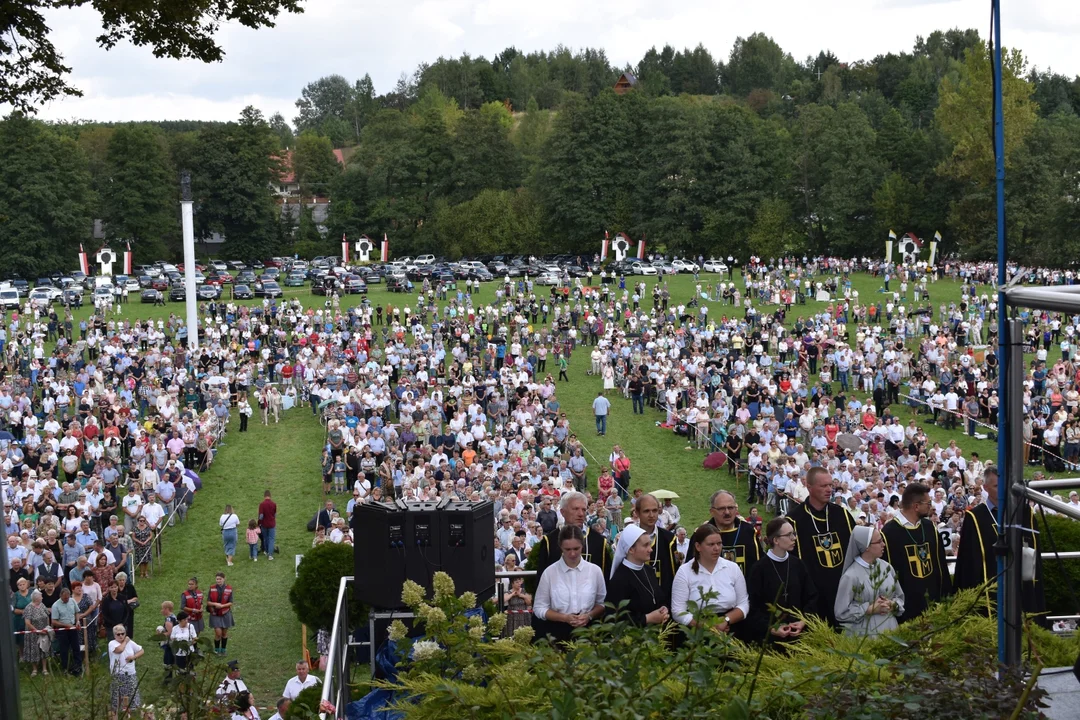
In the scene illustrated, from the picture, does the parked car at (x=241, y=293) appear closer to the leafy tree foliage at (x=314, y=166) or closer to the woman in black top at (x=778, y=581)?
the leafy tree foliage at (x=314, y=166)

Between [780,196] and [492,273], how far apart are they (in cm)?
1711

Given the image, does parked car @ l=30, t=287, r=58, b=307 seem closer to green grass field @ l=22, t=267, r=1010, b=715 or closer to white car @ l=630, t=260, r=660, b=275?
green grass field @ l=22, t=267, r=1010, b=715

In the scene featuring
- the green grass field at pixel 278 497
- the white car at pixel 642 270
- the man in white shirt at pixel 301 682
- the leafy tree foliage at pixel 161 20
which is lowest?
the green grass field at pixel 278 497

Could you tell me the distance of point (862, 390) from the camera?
29.2 meters

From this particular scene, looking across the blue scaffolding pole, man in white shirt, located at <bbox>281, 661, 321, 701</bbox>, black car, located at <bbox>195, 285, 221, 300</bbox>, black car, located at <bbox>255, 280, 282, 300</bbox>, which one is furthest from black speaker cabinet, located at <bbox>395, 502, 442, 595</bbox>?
black car, located at <bbox>195, 285, 221, 300</bbox>

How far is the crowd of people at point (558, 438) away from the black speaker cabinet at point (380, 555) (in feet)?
3.36

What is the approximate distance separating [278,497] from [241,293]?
2931 cm

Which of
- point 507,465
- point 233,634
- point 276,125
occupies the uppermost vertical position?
point 276,125

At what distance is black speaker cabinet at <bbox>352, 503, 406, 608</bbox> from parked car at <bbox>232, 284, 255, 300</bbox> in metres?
43.7

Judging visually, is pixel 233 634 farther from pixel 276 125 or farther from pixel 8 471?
pixel 276 125

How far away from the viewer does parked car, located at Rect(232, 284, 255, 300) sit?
50.3 m

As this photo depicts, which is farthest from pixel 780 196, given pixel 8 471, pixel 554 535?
pixel 554 535

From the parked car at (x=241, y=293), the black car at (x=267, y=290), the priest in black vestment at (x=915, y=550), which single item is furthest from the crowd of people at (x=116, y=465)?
the parked car at (x=241, y=293)

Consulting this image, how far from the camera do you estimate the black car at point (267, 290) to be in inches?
1954
